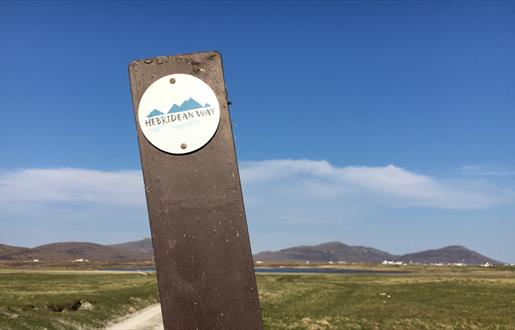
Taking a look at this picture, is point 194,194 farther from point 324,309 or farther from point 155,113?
point 324,309

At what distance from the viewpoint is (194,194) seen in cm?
361

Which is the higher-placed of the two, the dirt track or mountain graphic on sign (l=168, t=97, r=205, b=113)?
mountain graphic on sign (l=168, t=97, r=205, b=113)

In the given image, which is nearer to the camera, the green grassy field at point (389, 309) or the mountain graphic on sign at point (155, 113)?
the mountain graphic on sign at point (155, 113)

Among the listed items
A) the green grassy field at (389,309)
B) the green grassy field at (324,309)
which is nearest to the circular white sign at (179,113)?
the green grassy field at (324,309)

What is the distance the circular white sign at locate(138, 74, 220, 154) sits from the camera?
11.9ft

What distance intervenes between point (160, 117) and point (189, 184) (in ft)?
1.97

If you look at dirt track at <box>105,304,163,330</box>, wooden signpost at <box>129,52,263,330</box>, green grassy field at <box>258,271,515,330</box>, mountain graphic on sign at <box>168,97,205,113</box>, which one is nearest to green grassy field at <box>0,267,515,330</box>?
green grassy field at <box>258,271,515,330</box>

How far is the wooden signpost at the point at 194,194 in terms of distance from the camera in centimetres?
349

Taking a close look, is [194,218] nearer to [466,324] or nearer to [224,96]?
[224,96]

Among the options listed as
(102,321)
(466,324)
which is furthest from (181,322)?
(466,324)

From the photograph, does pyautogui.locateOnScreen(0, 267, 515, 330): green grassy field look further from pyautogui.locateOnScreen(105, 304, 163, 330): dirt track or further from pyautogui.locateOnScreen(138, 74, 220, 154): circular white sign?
pyautogui.locateOnScreen(138, 74, 220, 154): circular white sign

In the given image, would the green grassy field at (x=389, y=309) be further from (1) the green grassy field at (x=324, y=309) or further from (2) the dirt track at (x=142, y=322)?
(2) the dirt track at (x=142, y=322)

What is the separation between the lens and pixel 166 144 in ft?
11.9

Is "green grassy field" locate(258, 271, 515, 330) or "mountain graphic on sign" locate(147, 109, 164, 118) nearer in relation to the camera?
"mountain graphic on sign" locate(147, 109, 164, 118)
